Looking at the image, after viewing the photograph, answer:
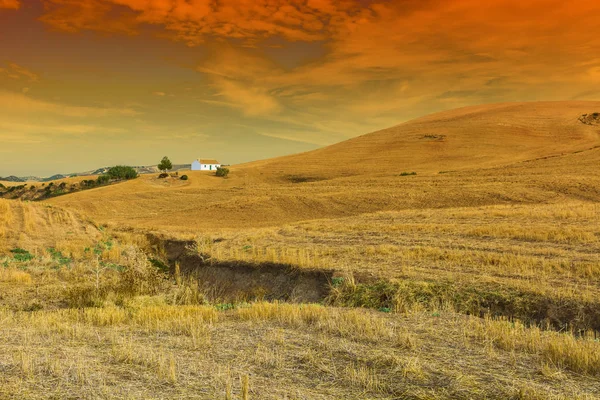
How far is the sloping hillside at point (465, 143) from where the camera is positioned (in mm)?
76250

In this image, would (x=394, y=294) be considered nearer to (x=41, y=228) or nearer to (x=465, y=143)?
(x=41, y=228)

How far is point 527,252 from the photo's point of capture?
17797mm

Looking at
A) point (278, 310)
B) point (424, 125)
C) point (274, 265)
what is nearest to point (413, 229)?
point (274, 265)

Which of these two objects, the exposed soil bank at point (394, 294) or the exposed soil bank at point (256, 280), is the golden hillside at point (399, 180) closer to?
the exposed soil bank at point (256, 280)

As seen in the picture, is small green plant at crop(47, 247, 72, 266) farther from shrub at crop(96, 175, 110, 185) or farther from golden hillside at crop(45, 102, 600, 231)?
shrub at crop(96, 175, 110, 185)

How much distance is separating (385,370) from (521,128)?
343ft

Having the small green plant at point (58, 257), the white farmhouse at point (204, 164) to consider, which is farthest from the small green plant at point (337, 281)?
the white farmhouse at point (204, 164)

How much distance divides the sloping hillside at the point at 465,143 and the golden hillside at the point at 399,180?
217 mm

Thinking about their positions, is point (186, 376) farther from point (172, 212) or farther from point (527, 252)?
point (172, 212)

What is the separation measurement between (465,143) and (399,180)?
40612mm

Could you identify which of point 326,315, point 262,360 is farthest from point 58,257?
point 262,360

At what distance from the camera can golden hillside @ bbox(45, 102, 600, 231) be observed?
43219 mm

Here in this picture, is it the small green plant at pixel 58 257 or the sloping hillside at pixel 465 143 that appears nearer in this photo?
the small green plant at pixel 58 257

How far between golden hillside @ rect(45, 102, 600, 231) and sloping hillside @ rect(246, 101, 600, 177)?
217mm
